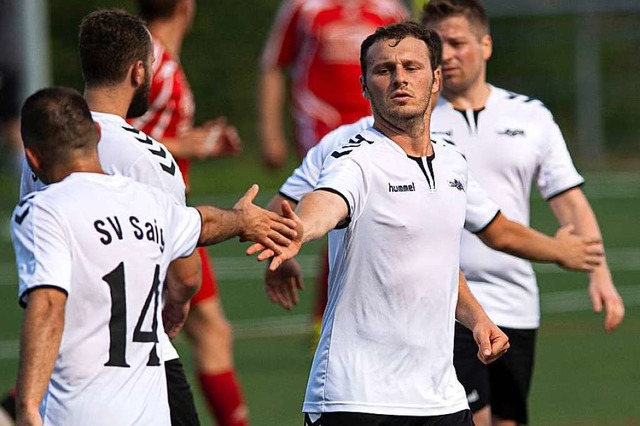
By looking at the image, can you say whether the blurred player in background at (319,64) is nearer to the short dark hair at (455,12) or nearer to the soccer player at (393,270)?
the short dark hair at (455,12)

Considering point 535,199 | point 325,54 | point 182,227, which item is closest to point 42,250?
point 182,227

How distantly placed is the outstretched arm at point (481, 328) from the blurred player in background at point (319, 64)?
192 inches

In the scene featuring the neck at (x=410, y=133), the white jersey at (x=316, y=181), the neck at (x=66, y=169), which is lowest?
the white jersey at (x=316, y=181)

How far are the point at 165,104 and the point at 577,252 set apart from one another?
2.61 metres

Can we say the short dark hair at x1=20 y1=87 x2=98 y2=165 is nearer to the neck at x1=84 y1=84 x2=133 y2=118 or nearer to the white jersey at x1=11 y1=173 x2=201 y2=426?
the white jersey at x1=11 y1=173 x2=201 y2=426

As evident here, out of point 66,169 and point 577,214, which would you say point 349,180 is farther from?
point 577,214

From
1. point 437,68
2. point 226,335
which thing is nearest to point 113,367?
point 437,68

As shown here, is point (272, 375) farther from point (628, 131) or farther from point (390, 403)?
point (628, 131)

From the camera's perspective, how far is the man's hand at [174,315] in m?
6.57

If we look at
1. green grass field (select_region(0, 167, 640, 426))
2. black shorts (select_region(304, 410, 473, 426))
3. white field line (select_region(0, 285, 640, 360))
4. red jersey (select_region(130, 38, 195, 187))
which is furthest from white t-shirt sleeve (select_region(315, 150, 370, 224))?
white field line (select_region(0, 285, 640, 360))

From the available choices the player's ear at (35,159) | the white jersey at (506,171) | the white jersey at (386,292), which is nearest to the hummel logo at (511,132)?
the white jersey at (506,171)

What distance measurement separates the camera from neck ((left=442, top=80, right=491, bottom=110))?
7.41 metres

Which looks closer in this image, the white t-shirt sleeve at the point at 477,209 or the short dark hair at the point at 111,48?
the short dark hair at the point at 111,48

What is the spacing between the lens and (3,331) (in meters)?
13.2
